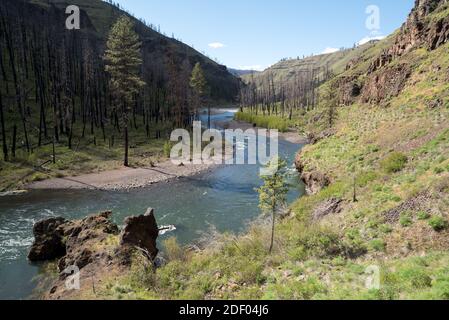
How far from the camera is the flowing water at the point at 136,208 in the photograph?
760 inches

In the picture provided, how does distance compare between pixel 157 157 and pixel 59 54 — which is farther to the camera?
pixel 59 54

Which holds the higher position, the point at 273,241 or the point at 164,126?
the point at 164,126

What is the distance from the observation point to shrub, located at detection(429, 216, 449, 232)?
1456 cm

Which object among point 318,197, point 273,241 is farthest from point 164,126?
point 273,241

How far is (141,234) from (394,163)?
16752 millimetres

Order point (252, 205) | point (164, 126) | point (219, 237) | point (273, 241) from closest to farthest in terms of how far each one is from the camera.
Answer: point (273, 241) → point (219, 237) → point (252, 205) → point (164, 126)

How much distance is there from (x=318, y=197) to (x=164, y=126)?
49.7 m

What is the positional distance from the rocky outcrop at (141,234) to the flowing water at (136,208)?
3.67 metres

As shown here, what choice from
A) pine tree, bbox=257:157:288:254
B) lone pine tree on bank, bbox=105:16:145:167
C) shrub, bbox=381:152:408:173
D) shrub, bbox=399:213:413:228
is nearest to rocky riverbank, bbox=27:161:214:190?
lone pine tree on bank, bbox=105:16:145:167

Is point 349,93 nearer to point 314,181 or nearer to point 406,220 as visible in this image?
point 314,181

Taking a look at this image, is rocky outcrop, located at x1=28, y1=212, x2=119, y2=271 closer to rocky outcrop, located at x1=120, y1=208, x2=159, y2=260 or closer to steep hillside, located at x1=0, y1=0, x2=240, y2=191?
rocky outcrop, located at x1=120, y1=208, x2=159, y2=260

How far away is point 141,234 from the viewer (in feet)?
60.3

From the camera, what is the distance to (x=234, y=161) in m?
48.8
